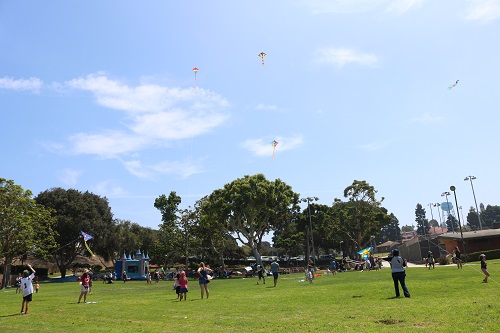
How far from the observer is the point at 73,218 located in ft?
210

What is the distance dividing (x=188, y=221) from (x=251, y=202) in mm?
14590

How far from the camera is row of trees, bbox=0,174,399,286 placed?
47.6 metres

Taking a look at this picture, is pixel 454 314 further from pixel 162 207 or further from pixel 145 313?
pixel 162 207

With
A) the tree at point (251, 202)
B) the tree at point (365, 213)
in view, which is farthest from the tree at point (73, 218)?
the tree at point (365, 213)

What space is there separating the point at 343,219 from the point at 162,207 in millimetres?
43690

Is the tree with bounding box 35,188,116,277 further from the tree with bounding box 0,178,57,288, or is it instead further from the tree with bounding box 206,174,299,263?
the tree with bounding box 206,174,299,263

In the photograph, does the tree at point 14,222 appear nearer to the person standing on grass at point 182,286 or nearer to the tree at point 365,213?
the person standing on grass at point 182,286

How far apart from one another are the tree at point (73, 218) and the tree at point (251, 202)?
2274 cm

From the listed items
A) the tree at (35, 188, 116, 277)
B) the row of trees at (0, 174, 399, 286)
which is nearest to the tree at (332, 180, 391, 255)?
the row of trees at (0, 174, 399, 286)

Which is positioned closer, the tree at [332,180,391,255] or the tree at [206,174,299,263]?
the tree at [206,174,299,263]

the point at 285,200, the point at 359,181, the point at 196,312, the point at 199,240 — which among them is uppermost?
the point at 359,181

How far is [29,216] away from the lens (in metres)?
47.8

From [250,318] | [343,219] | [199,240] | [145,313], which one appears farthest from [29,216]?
[343,219]

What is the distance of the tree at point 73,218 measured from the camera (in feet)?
207
